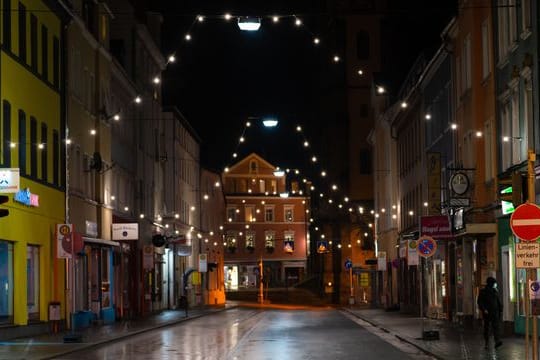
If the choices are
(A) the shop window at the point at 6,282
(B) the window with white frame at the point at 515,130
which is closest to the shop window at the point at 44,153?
(A) the shop window at the point at 6,282

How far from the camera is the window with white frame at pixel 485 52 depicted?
110 feet

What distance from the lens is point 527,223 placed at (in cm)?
1623

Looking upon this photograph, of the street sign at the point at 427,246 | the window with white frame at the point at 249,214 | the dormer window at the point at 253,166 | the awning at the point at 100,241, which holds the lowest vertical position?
the street sign at the point at 427,246

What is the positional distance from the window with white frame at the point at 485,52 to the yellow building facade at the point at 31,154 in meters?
14.7

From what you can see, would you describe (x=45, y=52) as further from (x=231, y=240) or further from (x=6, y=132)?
(x=231, y=240)

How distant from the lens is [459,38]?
124ft

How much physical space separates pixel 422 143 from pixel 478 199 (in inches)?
626

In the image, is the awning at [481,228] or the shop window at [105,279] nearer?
the awning at [481,228]

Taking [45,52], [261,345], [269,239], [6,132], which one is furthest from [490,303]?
[269,239]

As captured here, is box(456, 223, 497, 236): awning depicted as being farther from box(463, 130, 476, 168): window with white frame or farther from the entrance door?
box(463, 130, 476, 168): window with white frame

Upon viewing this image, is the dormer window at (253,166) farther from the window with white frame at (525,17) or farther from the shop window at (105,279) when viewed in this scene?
the window with white frame at (525,17)

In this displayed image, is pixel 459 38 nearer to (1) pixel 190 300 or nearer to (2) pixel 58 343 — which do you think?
(2) pixel 58 343

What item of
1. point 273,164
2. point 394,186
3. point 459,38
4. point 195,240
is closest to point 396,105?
point 394,186

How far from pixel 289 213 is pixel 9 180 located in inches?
3742
